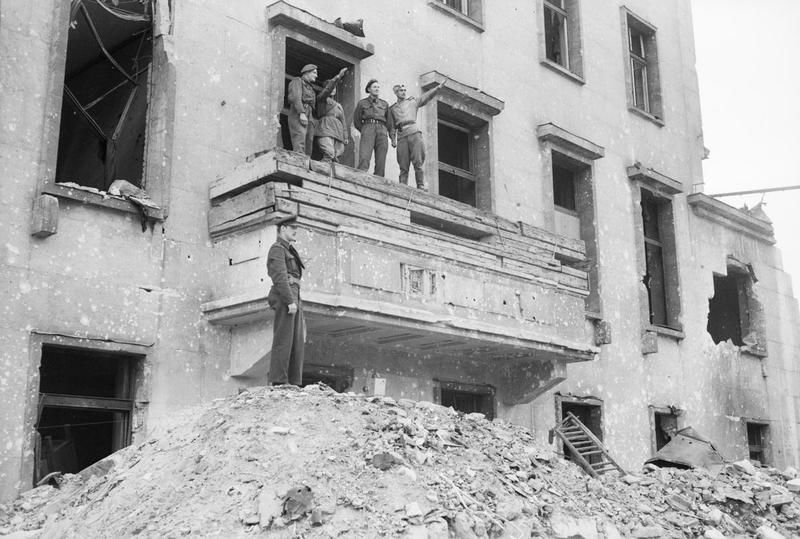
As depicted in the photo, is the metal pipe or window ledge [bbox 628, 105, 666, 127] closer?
the metal pipe

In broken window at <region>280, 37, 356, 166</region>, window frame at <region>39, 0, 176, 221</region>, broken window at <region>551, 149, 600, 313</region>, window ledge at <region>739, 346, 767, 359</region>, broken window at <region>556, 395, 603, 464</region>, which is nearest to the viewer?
window frame at <region>39, 0, 176, 221</region>

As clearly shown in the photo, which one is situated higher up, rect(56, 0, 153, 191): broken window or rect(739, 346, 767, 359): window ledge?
rect(56, 0, 153, 191): broken window

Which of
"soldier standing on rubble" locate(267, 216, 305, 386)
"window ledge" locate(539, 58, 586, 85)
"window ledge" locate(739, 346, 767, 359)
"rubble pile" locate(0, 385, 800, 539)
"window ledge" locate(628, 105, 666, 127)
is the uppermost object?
"window ledge" locate(539, 58, 586, 85)

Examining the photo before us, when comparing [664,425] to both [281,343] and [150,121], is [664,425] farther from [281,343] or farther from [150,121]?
[150,121]

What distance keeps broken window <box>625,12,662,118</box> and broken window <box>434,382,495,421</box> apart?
27.1 feet

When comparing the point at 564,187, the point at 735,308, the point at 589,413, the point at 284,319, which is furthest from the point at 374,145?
the point at 735,308

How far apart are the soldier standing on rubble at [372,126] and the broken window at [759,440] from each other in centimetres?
1145

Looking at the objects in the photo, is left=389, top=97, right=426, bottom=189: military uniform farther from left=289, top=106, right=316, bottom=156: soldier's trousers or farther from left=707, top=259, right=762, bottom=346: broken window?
left=707, top=259, right=762, bottom=346: broken window

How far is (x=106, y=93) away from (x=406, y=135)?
13.7ft

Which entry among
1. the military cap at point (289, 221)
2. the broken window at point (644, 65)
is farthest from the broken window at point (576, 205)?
the military cap at point (289, 221)

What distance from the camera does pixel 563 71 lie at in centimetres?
1706

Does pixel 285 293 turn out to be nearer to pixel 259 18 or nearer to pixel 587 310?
pixel 259 18

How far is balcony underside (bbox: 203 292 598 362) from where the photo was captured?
1044cm

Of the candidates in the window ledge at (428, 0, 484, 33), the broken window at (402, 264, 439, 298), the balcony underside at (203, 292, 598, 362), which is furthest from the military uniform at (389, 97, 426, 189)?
the window ledge at (428, 0, 484, 33)
